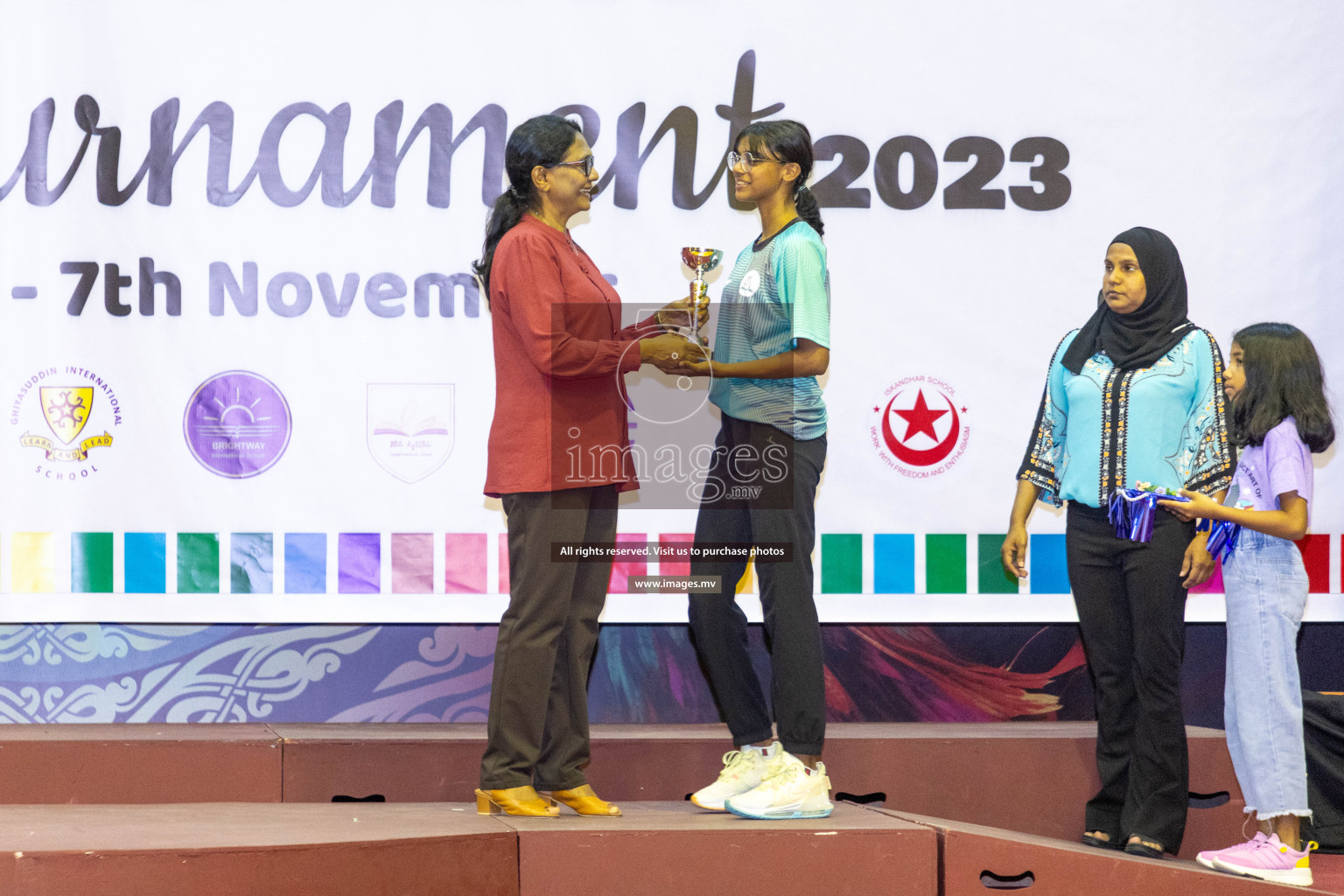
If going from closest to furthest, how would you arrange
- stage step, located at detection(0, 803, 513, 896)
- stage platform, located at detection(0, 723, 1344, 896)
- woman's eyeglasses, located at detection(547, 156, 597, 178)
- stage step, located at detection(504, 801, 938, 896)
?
stage step, located at detection(0, 803, 513, 896)
stage platform, located at detection(0, 723, 1344, 896)
stage step, located at detection(504, 801, 938, 896)
woman's eyeglasses, located at detection(547, 156, 597, 178)

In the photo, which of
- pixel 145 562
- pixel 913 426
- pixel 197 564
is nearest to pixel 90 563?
pixel 145 562

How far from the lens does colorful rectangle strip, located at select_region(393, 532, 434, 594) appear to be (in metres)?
3.72

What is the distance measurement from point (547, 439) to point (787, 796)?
91cm

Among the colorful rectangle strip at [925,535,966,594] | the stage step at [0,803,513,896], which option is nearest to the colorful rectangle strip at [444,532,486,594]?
the stage step at [0,803,513,896]

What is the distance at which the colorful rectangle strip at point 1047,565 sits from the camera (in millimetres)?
3846

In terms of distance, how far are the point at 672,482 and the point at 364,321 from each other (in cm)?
107

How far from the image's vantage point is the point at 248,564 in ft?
12.1

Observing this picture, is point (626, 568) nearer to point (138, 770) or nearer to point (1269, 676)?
point (138, 770)

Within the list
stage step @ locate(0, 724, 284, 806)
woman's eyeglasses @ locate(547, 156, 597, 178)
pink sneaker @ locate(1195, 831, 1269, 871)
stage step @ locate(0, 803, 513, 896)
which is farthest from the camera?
stage step @ locate(0, 724, 284, 806)

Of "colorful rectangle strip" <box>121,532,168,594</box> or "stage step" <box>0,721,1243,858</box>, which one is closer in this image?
"stage step" <box>0,721,1243,858</box>

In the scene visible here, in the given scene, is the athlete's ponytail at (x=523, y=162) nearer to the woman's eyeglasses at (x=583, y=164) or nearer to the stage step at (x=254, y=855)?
the woman's eyeglasses at (x=583, y=164)

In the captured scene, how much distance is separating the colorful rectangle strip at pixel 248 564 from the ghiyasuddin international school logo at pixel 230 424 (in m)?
0.18

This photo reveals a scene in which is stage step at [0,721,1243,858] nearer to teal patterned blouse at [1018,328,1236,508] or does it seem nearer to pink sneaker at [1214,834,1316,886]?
pink sneaker at [1214,834,1316,886]

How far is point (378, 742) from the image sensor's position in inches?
131
